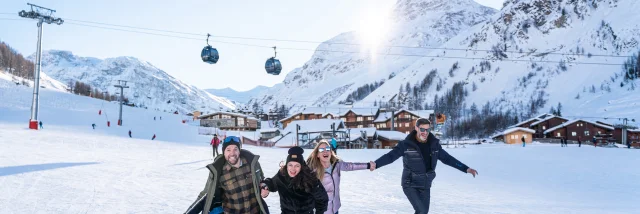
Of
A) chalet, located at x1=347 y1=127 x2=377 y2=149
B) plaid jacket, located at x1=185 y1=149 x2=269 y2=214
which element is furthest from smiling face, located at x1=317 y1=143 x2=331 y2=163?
chalet, located at x1=347 y1=127 x2=377 y2=149

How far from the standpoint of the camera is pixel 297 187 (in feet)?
16.3

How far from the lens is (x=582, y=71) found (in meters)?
149

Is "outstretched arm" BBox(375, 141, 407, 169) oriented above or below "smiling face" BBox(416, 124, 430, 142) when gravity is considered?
below

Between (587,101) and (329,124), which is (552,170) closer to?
(329,124)

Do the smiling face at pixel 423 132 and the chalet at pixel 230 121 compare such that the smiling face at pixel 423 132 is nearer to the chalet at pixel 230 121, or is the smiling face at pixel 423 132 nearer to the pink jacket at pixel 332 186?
the pink jacket at pixel 332 186

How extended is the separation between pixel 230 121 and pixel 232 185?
91.7 m

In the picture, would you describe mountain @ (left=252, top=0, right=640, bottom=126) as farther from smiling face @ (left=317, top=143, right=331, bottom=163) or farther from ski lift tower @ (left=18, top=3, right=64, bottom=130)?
smiling face @ (left=317, top=143, right=331, bottom=163)

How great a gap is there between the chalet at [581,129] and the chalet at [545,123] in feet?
12.1

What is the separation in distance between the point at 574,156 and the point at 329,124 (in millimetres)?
32112

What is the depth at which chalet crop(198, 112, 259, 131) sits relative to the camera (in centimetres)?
9438

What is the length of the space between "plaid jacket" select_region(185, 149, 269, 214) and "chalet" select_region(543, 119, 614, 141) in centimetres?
7751

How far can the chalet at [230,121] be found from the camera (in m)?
94.4

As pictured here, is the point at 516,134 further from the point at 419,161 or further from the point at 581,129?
the point at 419,161

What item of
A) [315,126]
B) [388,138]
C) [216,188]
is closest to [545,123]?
[388,138]
